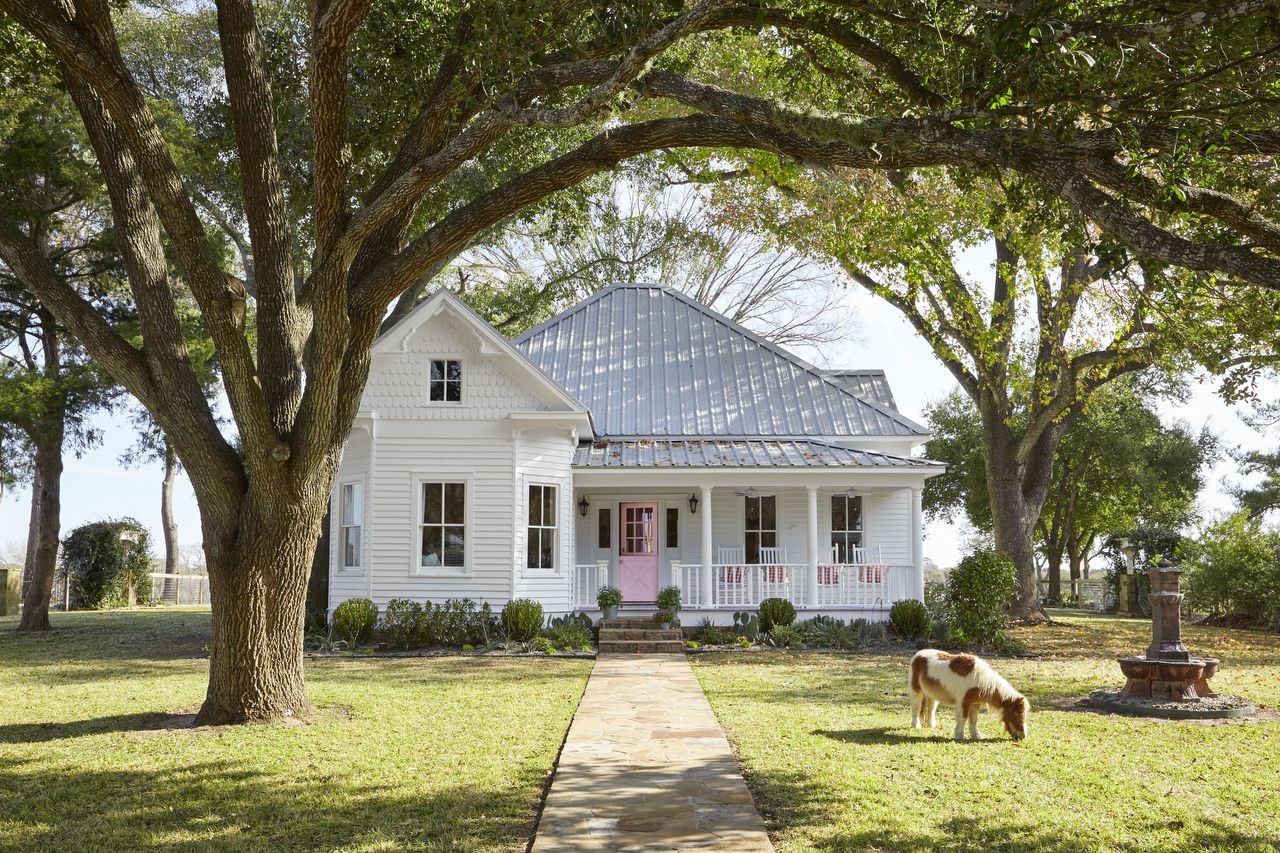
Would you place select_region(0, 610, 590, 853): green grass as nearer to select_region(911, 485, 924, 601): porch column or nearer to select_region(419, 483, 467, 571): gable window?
select_region(419, 483, 467, 571): gable window

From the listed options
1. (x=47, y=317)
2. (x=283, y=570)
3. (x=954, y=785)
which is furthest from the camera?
(x=47, y=317)

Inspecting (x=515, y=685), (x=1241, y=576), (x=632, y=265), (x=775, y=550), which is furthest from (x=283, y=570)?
(x=632, y=265)

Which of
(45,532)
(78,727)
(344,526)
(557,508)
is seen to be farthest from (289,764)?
(45,532)

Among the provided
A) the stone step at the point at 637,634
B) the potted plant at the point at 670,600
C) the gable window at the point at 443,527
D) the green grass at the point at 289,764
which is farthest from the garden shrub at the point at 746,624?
the green grass at the point at 289,764

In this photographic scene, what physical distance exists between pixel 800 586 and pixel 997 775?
12.3 m

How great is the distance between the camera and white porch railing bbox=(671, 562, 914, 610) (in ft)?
63.1

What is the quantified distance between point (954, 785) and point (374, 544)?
1289 centimetres

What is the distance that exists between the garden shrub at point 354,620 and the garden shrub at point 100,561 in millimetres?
14528

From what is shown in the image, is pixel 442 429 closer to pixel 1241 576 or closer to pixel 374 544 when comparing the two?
pixel 374 544

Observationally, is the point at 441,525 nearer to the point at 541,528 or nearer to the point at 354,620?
the point at 541,528

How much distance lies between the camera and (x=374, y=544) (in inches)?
710

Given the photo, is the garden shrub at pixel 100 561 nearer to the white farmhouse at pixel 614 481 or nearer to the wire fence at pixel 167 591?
the wire fence at pixel 167 591

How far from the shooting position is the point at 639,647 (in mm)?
16844

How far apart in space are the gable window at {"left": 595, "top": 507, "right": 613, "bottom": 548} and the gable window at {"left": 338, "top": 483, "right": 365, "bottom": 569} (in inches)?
191
